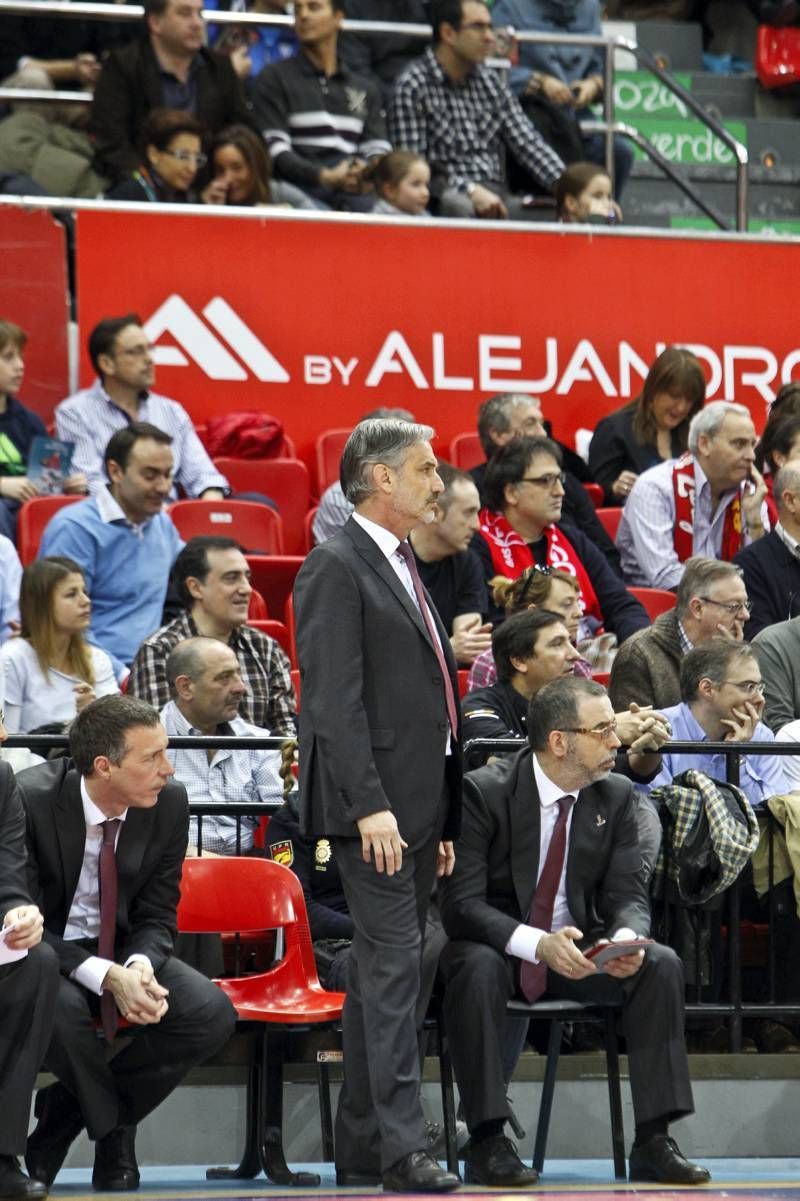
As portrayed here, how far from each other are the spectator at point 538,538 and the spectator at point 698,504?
0.55 meters

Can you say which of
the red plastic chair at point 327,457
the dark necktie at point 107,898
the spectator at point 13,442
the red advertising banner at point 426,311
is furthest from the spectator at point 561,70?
the dark necktie at point 107,898

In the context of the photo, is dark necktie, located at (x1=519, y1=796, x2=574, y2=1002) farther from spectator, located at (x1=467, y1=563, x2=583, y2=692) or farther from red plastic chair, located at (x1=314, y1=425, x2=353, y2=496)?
red plastic chair, located at (x1=314, y1=425, x2=353, y2=496)

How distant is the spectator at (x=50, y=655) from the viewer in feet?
22.9

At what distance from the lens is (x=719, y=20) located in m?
15.0

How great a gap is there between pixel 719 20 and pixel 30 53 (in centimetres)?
573

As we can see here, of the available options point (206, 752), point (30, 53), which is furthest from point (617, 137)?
point (206, 752)

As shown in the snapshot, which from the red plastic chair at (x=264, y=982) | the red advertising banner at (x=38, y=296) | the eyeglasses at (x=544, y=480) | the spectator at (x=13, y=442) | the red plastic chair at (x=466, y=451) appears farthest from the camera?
the red plastic chair at (x=466, y=451)

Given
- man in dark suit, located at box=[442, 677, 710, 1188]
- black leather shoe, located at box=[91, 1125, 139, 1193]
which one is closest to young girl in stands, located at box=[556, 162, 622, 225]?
man in dark suit, located at box=[442, 677, 710, 1188]

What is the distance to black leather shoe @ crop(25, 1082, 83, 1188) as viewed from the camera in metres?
5.25

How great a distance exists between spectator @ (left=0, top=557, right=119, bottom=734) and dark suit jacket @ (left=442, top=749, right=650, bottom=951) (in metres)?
1.83

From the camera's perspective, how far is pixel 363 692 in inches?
196

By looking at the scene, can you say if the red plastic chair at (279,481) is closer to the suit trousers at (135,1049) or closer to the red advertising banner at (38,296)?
the red advertising banner at (38,296)

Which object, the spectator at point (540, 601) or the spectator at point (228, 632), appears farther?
the spectator at point (228, 632)

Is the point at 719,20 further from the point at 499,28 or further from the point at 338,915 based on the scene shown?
the point at 338,915
